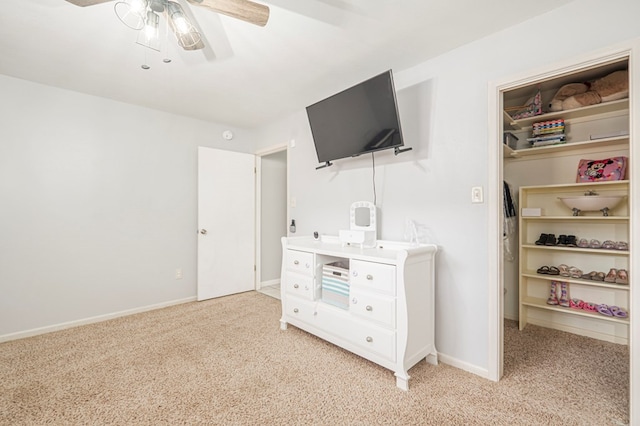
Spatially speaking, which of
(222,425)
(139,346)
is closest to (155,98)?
(139,346)

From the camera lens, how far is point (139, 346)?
7.77 feet

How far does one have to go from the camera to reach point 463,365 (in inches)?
79.3

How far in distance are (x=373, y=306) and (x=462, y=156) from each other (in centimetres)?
123

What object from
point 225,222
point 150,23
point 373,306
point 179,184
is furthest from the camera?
point 225,222

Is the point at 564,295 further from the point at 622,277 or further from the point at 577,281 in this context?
the point at 622,277

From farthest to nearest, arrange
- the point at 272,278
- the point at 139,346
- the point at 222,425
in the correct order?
1. the point at 272,278
2. the point at 139,346
3. the point at 222,425

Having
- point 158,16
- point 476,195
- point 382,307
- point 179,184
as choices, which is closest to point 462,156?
point 476,195

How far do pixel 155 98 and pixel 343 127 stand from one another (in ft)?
6.57

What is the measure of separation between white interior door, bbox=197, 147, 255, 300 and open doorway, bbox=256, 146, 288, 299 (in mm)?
109

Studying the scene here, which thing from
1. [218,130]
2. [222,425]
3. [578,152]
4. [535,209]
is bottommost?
[222,425]

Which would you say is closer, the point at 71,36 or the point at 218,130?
the point at 71,36

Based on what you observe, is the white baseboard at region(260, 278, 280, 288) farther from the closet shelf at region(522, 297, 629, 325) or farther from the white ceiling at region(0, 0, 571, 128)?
the closet shelf at region(522, 297, 629, 325)

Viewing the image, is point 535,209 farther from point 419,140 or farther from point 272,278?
point 272,278

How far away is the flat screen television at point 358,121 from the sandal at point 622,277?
7.16 ft
